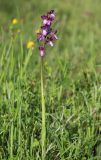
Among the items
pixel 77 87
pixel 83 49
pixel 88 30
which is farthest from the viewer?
pixel 88 30

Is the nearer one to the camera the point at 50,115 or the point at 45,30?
the point at 45,30

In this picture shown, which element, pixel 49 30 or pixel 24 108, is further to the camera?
pixel 24 108

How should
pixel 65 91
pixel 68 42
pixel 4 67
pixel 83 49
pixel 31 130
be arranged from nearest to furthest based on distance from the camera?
pixel 31 130, pixel 4 67, pixel 65 91, pixel 83 49, pixel 68 42

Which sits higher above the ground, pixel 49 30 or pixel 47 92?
pixel 49 30

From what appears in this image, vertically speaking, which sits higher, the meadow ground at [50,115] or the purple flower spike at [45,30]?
the purple flower spike at [45,30]

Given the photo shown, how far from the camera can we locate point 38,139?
297cm

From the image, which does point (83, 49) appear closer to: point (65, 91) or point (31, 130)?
point (65, 91)

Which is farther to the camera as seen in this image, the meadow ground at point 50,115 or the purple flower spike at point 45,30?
the meadow ground at point 50,115

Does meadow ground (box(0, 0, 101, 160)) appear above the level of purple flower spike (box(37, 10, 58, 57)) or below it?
below

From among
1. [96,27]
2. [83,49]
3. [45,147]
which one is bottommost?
[45,147]

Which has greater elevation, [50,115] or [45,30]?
[45,30]

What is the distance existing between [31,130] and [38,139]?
0.07 meters

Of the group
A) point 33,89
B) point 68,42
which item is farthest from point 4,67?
point 68,42

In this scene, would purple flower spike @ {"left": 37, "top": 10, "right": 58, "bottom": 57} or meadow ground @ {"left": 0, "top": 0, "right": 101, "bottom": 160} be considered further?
meadow ground @ {"left": 0, "top": 0, "right": 101, "bottom": 160}
